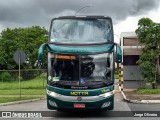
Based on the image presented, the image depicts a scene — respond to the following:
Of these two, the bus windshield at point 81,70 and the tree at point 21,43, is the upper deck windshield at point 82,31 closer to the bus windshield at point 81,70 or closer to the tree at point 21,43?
the bus windshield at point 81,70

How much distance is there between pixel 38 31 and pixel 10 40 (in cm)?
1413

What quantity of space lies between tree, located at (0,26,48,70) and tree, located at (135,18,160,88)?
45462 mm

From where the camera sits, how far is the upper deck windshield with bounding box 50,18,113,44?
1620 cm

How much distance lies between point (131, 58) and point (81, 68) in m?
16.6

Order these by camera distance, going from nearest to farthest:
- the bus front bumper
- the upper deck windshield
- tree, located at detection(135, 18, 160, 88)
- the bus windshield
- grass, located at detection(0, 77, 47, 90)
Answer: the bus front bumper → the bus windshield → the upper deck windshield → tree, located at detection(135, 18, 160, 88) → grass, located at detection(0, 77, 47, 90)

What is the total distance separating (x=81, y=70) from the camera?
15.6 m

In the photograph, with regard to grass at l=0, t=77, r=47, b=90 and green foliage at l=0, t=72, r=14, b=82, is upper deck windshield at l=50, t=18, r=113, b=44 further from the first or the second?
green foliage at l=0, t=72, r=14, b=82

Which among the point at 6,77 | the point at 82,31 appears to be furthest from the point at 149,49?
the point at 6,77

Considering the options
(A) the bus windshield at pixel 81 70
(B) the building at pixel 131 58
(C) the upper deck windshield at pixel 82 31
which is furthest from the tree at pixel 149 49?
(A) the bus windshield at pixel 81 70

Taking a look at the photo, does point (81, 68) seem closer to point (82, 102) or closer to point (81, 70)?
point (81, 70)

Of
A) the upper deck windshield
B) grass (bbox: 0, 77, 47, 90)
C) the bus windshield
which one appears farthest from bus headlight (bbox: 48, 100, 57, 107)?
grass (bbox: 0, 77, 47, 90)

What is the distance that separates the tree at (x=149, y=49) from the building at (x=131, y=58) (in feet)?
5.71

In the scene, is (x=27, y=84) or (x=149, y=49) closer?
(x=149, y=49)

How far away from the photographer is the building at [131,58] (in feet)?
102
